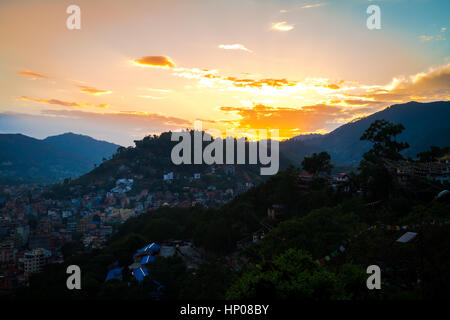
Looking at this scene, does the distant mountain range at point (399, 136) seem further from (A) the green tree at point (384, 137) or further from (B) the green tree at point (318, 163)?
(B) the green tree at point (318, 163)

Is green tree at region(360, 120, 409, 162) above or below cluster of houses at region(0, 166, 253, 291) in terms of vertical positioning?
above

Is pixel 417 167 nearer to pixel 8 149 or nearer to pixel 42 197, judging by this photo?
pixel 42 197

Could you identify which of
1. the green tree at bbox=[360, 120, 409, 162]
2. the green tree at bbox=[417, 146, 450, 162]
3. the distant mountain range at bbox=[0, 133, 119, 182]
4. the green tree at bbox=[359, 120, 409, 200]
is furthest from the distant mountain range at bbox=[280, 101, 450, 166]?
the distant mountain range at bbox=[0, 133, 119, 182]

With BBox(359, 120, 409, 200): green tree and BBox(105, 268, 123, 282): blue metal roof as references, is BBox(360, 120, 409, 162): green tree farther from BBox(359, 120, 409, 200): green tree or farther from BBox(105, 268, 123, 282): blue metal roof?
BBox(105, 268, 123, 282): blue metal roof

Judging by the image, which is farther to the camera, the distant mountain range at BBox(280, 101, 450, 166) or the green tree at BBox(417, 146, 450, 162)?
the distant mountain range at BBox(280, 101, 450, 166)

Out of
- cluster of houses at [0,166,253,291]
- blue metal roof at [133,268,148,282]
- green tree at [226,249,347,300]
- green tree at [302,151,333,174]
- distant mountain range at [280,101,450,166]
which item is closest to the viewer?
green tree at [226,249,347,300]
